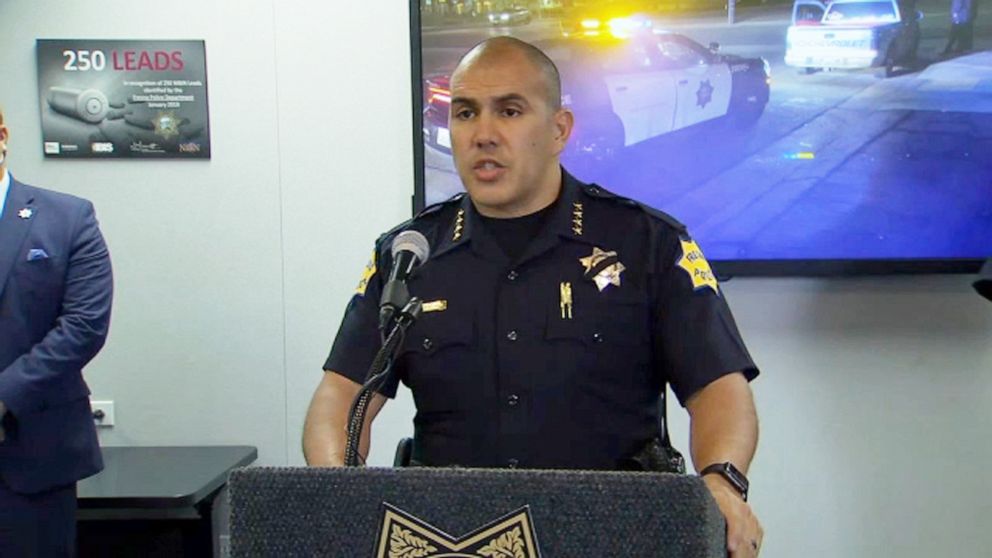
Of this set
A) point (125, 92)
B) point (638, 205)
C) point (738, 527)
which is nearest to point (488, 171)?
point (638, 205)

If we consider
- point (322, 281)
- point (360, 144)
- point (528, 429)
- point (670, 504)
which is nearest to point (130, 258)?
point (322, 281)

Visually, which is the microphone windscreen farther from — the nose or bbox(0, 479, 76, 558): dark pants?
bbox(0, 479, 76, 558): dark pants

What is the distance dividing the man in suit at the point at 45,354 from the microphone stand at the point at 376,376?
1640 millimetres

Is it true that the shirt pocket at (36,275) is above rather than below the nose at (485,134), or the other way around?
below

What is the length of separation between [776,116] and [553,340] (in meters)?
1.52

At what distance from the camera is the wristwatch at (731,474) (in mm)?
1187

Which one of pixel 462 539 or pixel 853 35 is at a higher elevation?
pixel 853 35

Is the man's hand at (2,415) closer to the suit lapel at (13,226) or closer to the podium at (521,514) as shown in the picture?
the suit lapel at (13,226)

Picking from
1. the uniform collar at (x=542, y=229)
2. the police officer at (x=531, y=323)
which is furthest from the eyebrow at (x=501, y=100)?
the uniform collar at (x=542, y=229)

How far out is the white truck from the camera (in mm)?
2715

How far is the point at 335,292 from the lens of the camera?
9.82 feet

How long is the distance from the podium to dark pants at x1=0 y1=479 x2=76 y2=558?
1968 millimetres

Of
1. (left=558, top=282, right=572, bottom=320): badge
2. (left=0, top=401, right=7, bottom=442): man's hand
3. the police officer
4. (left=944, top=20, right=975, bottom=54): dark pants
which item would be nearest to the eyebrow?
the police officer

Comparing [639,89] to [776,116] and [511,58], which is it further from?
[511,58]
